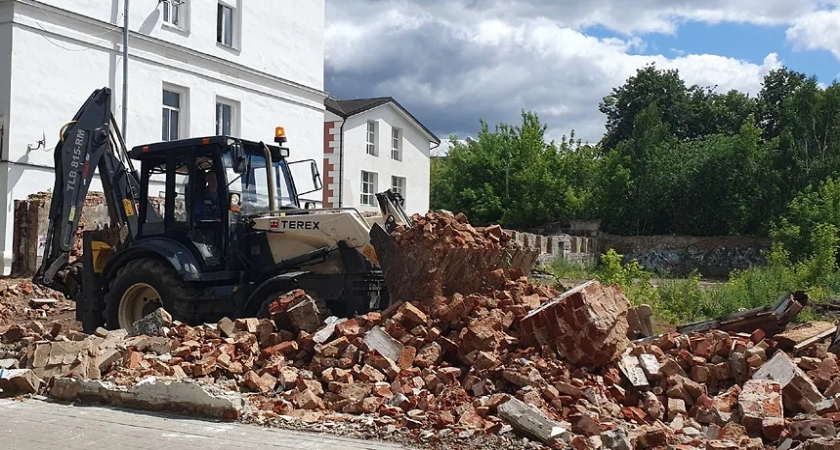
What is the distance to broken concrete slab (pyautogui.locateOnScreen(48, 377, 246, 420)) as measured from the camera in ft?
24.4

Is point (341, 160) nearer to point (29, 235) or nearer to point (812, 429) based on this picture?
point (29, 235)

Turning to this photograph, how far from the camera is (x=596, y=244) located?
3744 cm

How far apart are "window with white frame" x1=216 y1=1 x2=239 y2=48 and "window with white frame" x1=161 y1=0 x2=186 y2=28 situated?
1.61 metres

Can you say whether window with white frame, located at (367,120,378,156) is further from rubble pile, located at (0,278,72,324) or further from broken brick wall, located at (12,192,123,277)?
rubble pile, located at (0,278,72,324)

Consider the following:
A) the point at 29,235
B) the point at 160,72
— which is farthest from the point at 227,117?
the point at 29,235

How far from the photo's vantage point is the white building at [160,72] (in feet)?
63.6

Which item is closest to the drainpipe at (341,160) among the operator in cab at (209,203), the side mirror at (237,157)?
the operator in cab at (209,203)

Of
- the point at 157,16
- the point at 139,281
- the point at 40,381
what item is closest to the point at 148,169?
the point at 139,281

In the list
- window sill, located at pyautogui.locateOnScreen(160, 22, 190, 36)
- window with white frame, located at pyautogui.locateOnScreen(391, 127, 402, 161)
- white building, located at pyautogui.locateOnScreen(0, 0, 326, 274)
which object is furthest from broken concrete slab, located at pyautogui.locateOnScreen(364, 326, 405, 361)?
window with white frame, located at pyautogui.locateOnScreen(391, 127, 402, 161)

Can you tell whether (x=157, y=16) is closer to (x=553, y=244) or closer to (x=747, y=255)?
(x=553, y=244)

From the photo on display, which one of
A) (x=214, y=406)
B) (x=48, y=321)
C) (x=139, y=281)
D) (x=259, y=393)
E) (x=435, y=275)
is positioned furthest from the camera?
(x=48, y=321)

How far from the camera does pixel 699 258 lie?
36.3 m

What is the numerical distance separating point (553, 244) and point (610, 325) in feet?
82.3

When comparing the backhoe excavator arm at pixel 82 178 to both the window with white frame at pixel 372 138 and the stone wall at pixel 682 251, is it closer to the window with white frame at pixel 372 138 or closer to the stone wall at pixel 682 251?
the stone wall at pixel 682 251
